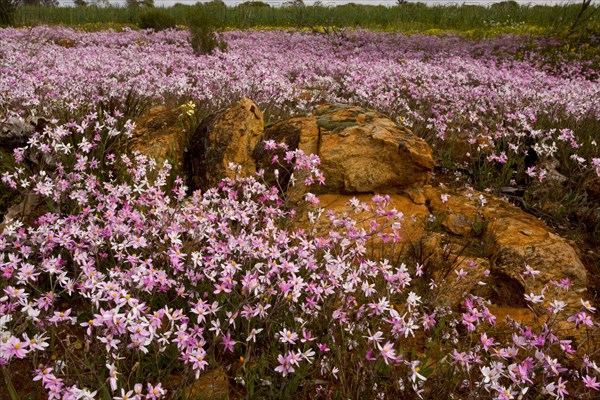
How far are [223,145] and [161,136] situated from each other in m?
0.96

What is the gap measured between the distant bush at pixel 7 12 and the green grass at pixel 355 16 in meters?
4.46

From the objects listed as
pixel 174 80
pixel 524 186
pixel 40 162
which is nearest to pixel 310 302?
pixel 40 162

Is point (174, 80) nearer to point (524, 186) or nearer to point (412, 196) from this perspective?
point (412, 196)

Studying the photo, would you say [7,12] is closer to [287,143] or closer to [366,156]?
[287,143]

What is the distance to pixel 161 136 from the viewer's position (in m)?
5.32

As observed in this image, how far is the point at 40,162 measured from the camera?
4629 mm

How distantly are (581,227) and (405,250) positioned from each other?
7.72ft

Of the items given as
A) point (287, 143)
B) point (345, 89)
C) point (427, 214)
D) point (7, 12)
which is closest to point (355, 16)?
point (7, 12)

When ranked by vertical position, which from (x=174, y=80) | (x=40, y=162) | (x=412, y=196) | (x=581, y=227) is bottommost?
(x=581, y=227)

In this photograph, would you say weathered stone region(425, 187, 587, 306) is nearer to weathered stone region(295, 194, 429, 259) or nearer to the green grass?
weathered stone region(295, 194, 429, 259)

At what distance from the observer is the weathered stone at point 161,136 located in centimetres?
508

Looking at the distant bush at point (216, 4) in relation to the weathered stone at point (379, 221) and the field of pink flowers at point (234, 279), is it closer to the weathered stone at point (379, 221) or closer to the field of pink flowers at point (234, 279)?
the field of pink flowers at point (234, 279)

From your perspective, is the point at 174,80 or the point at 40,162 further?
the point at 174,80

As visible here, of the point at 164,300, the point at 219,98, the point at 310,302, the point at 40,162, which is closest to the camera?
the point at 310,302
